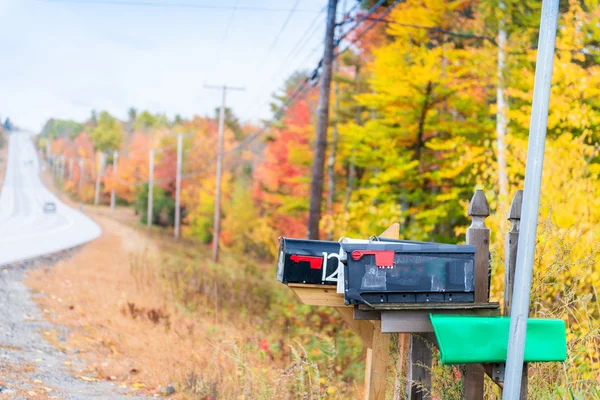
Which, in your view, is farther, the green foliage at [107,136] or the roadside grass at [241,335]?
the green foliage at [107,136]

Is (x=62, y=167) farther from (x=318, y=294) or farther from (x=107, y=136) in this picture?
(x=318, y=294)

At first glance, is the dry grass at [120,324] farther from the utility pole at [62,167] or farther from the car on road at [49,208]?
the utility pole at [62,167]

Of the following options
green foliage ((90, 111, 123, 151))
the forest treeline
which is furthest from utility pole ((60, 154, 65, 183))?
the forest treeline

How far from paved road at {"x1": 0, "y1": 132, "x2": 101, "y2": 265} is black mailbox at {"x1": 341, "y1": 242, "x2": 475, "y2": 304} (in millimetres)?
12348

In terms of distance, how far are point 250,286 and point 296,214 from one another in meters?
9.65

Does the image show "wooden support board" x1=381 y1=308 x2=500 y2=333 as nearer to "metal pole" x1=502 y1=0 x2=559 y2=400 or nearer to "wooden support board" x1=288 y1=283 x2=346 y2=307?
"metal pole" x1=502 y1=0 x2=559 y2=400

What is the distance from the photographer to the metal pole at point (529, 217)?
11.7ft

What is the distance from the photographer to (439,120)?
18.2m

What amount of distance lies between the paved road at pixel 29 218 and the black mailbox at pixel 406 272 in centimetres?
1235

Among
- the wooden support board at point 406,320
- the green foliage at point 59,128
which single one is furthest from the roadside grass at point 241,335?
the green foliage at point 59,128

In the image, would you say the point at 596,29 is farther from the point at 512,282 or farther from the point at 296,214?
the point at 296,214

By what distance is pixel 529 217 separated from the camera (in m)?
3.60

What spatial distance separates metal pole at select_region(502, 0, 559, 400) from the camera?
356 centimetres

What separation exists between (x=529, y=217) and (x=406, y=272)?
811 mm
